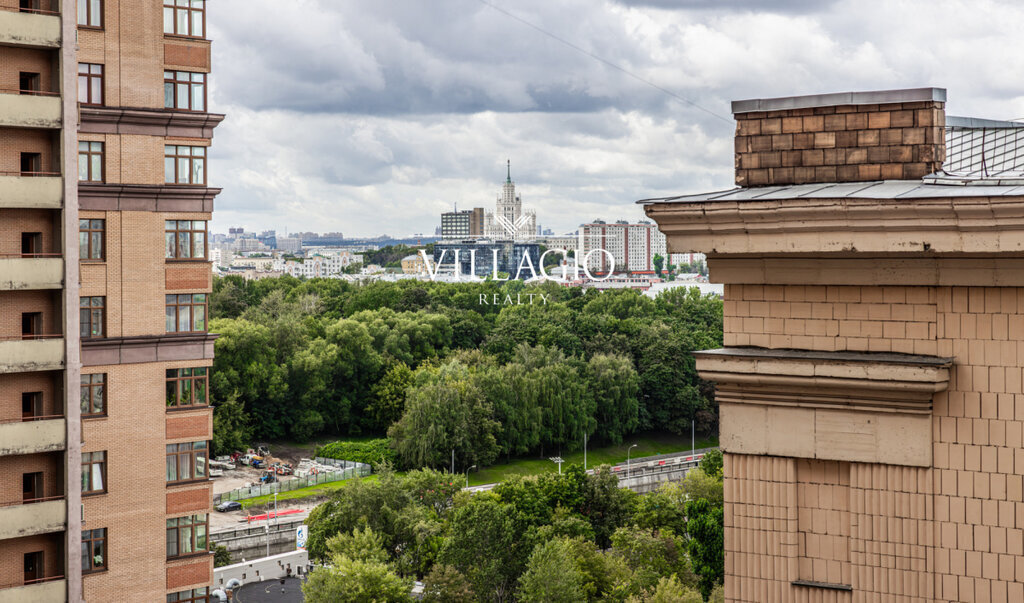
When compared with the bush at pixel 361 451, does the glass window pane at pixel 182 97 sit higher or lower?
higher

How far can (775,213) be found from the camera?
8.29m

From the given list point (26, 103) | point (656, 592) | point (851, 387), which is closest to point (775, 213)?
point (851, 387)

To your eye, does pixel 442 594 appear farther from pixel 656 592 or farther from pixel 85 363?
pixel 85 363

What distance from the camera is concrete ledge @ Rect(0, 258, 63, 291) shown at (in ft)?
72.1

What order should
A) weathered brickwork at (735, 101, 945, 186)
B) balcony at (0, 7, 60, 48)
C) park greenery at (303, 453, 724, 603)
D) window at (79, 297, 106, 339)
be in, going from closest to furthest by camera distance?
weathered brickwork at (735, 101, 945, 186) < balcony at (0, 7, 60, 48) < window at (79, 297, 106, 339) < park greenery at (303, 453, 724, 603)

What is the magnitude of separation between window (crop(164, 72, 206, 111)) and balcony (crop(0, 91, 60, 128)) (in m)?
2.89

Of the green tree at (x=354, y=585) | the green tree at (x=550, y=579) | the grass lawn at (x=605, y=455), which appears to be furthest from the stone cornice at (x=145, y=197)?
the grass lawn at (x=605, y=455)

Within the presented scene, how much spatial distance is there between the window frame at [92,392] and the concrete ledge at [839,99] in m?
18.3

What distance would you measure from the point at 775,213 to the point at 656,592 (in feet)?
107

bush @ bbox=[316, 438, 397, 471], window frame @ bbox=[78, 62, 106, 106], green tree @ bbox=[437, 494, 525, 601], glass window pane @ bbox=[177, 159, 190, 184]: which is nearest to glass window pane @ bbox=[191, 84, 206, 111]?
glass window pane @ bbox=[177, 159, 190, 184]

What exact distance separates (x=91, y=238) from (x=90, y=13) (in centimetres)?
482

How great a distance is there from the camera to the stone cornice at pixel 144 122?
23812 mm

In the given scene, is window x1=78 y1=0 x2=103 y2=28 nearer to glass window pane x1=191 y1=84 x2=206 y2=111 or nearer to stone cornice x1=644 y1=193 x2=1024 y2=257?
glass window pane x1=191 y1=84 x2=206 y2=111

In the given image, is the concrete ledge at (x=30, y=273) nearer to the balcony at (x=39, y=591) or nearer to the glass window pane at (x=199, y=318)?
the glass window pane at (x=199, y=318)
